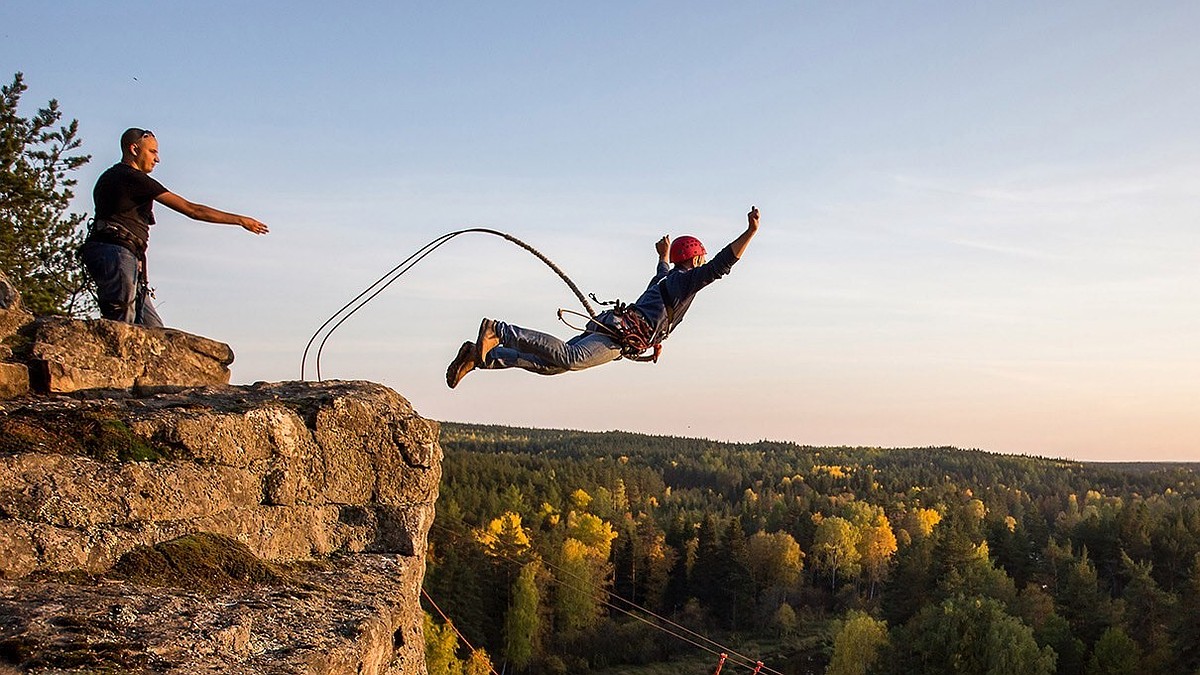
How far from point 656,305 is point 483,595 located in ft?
228

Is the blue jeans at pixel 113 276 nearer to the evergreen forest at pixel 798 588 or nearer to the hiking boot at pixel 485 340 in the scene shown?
the hiking boot at pixel 485 340

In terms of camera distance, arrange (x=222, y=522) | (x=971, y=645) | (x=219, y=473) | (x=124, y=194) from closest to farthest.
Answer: (x=222, y=522), (x=219, y=473), (x=124, y=194), (x=971, y=645)

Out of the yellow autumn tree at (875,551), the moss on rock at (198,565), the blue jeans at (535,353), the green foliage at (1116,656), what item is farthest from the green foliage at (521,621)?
the moss on rock at (198,565)

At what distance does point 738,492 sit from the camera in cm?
17762

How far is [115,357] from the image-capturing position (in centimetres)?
877

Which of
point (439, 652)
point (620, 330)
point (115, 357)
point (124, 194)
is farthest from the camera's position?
point (439, 652)

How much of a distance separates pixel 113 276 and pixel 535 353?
4163mm

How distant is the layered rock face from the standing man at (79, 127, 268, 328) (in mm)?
1673

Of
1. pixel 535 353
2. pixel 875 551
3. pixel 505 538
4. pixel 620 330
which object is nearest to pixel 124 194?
pixel 535 353

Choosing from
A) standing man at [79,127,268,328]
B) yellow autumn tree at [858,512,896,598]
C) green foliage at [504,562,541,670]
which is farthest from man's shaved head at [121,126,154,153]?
yellow autumn tree at [858,512,896,598]

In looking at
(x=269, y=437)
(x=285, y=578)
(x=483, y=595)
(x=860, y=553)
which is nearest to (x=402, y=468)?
(x=269, y=437)

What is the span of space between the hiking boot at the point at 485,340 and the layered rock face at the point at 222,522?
2.81ft

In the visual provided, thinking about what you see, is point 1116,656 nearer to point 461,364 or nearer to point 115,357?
point 461,364

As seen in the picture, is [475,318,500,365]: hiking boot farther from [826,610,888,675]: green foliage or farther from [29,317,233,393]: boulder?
[826,610,888,675]: green foliage
